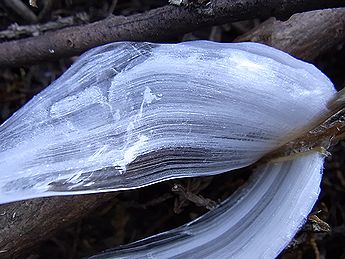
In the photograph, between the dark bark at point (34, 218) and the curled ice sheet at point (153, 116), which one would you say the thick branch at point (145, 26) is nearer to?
the curled ice sheet at point (153, 116)

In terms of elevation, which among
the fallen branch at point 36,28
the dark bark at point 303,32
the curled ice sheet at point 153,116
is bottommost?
the curled ice sheet at point 153,116

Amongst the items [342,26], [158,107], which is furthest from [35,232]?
[342,26]

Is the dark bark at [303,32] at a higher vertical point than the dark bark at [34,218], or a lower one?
higher

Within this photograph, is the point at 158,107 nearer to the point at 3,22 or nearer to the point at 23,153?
the point at 23,153

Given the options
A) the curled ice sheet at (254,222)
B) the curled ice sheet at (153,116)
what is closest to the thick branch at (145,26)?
the curled ice sheet at (153,116)

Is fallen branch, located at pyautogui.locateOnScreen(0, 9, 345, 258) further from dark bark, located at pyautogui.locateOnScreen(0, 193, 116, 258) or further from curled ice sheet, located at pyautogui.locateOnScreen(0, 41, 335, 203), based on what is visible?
curled ice sheet, located at pyautogui.locateOnScreen(0, 41, 335, 203)

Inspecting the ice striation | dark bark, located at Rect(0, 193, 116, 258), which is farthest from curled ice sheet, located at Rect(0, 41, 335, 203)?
dark bark, located at Rect(0, 193, 116, 258)

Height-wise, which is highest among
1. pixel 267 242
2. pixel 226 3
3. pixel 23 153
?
pixel 226 3
